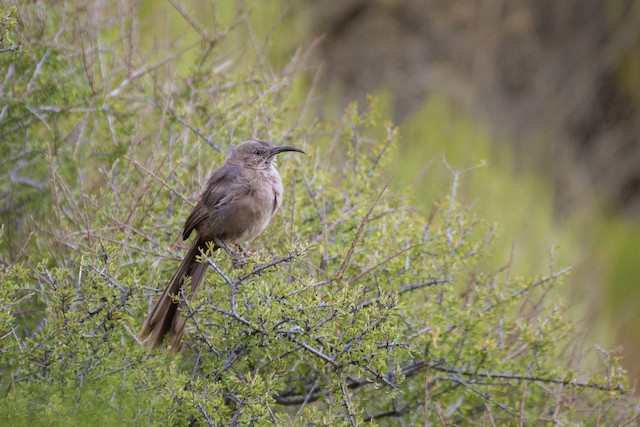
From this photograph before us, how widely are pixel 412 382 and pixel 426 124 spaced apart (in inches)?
231

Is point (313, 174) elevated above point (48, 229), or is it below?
above

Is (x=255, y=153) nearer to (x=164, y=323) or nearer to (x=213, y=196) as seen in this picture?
(x=213, y=196)

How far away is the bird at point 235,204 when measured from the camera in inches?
189

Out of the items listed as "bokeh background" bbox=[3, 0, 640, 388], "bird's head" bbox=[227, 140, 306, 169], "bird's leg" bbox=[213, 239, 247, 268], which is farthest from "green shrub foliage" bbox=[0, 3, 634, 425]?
"bokeh background" bbox=[3, 0, 640, 388]

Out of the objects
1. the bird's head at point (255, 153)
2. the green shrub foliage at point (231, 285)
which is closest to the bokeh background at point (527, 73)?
the green shrub foliage at point (231, 285)

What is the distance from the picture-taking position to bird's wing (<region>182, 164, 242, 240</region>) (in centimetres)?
480

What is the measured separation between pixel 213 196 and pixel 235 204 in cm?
14

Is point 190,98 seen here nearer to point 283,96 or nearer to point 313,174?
point 283,96

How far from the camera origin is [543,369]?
4.95 metres

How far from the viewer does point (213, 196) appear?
4.93m

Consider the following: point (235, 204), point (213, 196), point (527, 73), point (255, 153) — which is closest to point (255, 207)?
point (235, 204)

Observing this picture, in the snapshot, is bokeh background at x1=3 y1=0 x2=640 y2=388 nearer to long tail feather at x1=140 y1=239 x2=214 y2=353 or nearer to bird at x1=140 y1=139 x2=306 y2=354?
bird at x1=140 y1=139 x2=306 y2=354

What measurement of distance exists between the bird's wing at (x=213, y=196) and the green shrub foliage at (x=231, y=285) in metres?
0.10

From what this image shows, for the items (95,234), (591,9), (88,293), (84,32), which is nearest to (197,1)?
(84,32)
